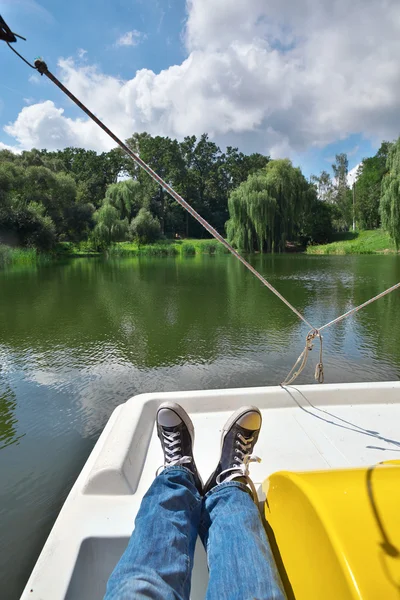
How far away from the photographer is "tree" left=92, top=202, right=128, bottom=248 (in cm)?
2747

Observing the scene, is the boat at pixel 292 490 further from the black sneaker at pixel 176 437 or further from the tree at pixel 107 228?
the tree at pixel 107 228

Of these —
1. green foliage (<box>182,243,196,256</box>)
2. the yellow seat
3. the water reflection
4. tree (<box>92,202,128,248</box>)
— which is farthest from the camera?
green foliage (<box>182,243,196,256</box>)

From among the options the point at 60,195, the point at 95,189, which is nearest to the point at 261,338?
the point at 60,195

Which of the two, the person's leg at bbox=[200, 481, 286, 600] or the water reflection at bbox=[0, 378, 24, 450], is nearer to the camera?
the person's leg at bbox=[200, 481, 286, 600]

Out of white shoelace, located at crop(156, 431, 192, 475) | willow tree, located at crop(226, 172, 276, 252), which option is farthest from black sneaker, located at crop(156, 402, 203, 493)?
willow tree, located at crop(226, 172, 276, 252)

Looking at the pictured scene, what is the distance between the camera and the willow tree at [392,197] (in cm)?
1792

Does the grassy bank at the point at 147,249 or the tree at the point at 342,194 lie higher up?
the tree at the point at 342,194

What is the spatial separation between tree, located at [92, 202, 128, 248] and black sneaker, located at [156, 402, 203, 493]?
27.5 meters

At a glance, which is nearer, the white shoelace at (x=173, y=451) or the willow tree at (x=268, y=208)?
the white shoelace at (x=173, y=451)

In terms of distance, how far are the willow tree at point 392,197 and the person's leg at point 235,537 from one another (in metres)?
19.7

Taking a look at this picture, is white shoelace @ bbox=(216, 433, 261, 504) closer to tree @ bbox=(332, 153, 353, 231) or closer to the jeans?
the jeans

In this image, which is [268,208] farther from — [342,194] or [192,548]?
[342,194]

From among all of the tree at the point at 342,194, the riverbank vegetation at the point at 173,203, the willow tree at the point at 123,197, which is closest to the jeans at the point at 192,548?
the riverbank vegetation at the point at 173,203

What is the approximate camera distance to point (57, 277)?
43.3 feet
